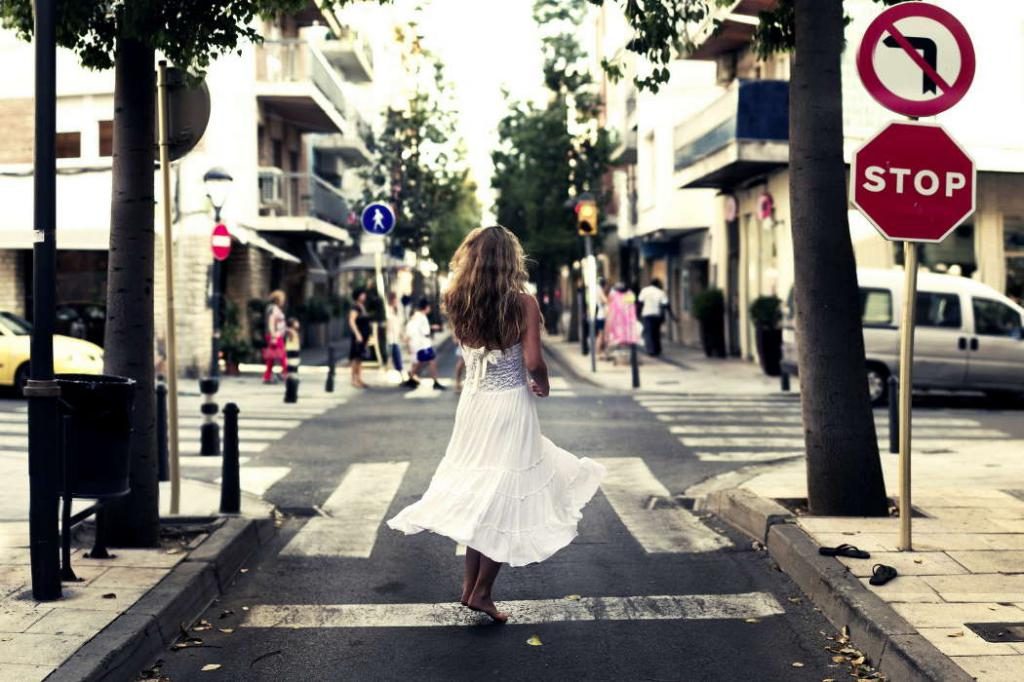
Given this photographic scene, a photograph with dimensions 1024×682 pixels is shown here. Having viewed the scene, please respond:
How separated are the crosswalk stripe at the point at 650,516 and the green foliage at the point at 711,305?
61.9ft

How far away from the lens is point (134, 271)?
764 cm

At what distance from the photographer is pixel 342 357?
3678 cm

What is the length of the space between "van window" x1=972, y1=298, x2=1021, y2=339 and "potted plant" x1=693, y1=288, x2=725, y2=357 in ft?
40.8

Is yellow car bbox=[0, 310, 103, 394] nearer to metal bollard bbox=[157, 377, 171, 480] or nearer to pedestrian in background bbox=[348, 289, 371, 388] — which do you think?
pedestrian in background bbox=[348, 289, 371, 388]

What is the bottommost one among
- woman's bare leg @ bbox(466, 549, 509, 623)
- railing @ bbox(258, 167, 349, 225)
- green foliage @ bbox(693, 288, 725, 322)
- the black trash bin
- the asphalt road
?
the asphalt road

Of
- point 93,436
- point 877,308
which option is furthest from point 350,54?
point 93,436

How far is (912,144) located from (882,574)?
2215 mm

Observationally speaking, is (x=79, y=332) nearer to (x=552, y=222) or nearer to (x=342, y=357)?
(x=342, y=357)

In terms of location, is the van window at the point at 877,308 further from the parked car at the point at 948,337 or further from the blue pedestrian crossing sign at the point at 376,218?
the blue pedestrian crossing sign at the point at 376,218

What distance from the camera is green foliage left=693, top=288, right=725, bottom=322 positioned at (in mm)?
31203

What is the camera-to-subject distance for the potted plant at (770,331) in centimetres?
2356

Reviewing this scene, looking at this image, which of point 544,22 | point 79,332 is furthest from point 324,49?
point 79,332

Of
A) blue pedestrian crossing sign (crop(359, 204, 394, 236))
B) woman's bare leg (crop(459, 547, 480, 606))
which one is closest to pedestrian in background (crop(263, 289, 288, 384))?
blue pedestrian crossing sign (crop(359, 204, 394, 236))

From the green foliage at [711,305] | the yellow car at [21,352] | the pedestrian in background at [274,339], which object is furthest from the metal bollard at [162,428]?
the green foliage at [711,305]
